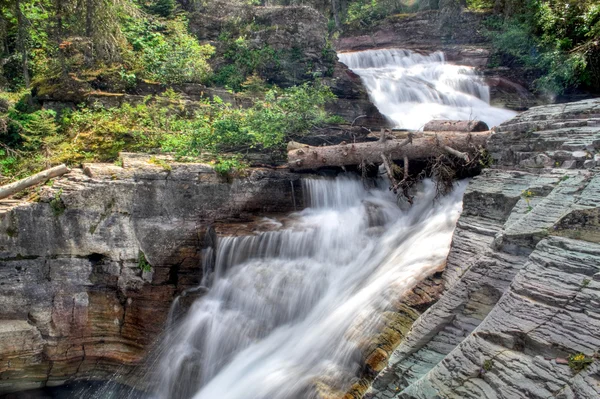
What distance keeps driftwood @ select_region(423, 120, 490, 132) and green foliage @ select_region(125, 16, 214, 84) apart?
6.86 meters

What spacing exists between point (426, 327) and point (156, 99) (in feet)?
29.6

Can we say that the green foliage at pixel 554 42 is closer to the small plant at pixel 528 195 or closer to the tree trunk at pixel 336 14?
the small plant at pixel 528 195

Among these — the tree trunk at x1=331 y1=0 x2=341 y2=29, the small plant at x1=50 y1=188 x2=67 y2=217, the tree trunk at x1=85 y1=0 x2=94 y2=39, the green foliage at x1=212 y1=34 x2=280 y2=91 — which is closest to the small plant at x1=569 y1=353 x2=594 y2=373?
the small plant at x1=50 y1=188 x2=67 y2=217

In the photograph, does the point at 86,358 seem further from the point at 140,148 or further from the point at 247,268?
the point at 140,148

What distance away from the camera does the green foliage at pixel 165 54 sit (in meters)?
11.7

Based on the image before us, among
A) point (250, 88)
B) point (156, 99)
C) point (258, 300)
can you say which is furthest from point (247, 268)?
point (250, 88)

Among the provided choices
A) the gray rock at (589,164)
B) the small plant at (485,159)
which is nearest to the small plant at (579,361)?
the gray rock at (589,164)

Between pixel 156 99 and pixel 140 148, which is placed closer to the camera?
pixel 140 148

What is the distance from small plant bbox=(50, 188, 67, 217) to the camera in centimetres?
706

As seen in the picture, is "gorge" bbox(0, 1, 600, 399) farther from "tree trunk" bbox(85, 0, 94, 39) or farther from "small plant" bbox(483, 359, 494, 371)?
"tree trunk" bbox(85, 0, 94, 39)

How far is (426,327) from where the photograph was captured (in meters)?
4.35

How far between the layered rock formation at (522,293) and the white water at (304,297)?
3.08 ft

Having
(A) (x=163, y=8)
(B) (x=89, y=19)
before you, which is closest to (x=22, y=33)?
(B) (x=89, y=19)

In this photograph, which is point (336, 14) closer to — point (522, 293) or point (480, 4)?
point (480, 4)
